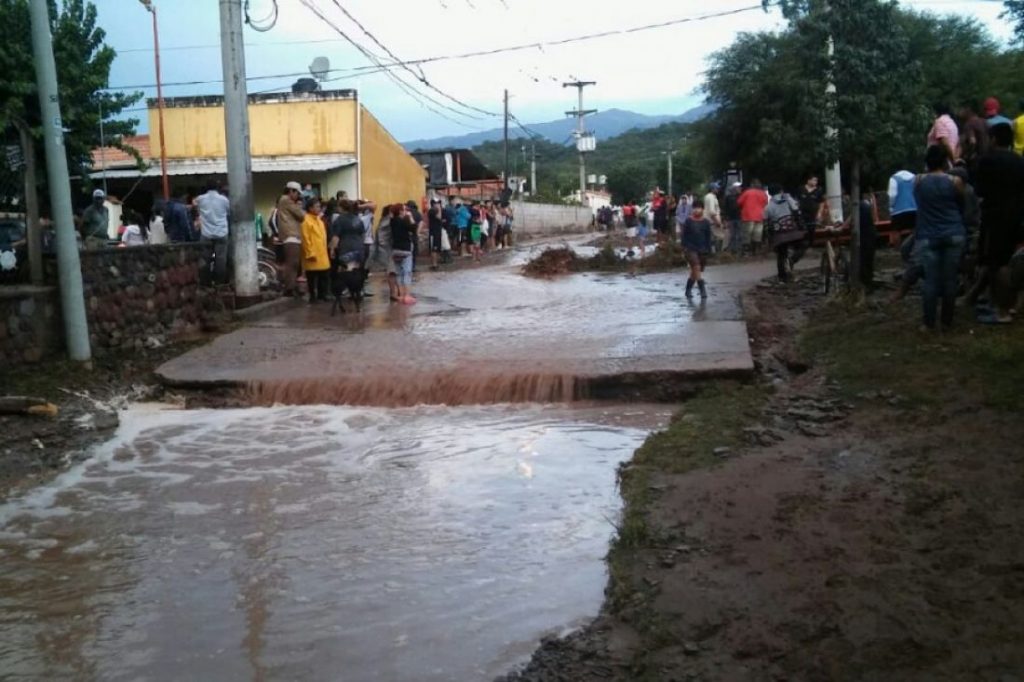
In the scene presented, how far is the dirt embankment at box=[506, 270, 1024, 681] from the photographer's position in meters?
3.68

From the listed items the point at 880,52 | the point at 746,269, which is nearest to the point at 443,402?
the point at 880,52

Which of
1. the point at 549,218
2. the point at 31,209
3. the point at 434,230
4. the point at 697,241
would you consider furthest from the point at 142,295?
the point at 549,218

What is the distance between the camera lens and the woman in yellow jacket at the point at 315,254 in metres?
14.0

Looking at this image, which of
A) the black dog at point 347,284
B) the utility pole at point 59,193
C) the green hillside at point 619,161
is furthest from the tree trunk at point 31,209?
the green hillside at point 619,161

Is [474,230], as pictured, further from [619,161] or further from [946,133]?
Answer: [619,161]

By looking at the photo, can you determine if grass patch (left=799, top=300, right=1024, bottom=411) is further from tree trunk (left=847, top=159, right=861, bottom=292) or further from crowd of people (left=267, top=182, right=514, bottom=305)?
crowd of people (left=267, top=182, right=514, bottom=305)

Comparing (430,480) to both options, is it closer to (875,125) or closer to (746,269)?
(875,125)

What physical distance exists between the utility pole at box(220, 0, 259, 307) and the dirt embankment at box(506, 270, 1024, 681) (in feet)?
26.4

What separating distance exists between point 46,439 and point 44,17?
161 inches

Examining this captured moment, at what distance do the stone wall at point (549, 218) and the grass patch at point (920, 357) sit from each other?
39.7 m

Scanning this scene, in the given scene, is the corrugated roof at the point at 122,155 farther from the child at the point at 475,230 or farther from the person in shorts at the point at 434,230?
the child at the point at 475,230

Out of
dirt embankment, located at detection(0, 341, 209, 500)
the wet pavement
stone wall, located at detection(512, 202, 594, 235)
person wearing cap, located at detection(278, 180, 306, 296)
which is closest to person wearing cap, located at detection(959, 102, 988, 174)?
the wet pavement

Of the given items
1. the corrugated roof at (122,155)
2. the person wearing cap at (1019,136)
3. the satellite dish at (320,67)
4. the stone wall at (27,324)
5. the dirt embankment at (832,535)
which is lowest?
the dirt embankment at (832,535)

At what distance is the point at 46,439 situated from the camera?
7.85m
